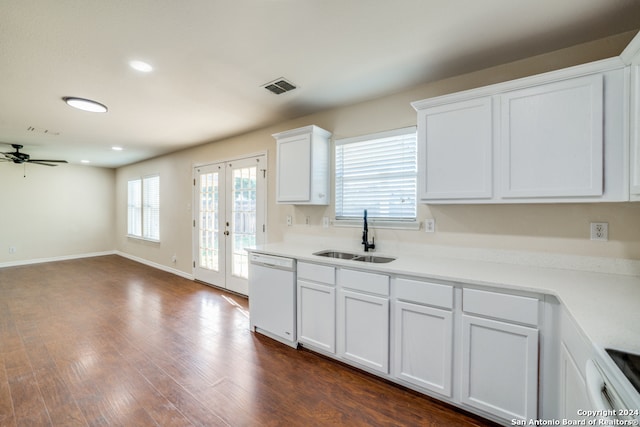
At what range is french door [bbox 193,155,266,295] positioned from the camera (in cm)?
397

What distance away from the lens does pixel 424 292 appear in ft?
6.06

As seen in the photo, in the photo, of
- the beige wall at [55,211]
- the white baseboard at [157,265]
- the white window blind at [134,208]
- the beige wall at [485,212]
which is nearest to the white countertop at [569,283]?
the beige wall at [485,212]

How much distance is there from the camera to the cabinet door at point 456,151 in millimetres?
1934

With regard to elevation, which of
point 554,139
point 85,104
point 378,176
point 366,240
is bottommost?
point 366,240

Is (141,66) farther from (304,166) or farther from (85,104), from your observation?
(304,166)

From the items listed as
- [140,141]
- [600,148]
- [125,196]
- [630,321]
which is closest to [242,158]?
[140,141]

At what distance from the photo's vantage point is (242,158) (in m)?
4.11

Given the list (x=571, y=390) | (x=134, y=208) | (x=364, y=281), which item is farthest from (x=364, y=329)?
(x=134, y=208)

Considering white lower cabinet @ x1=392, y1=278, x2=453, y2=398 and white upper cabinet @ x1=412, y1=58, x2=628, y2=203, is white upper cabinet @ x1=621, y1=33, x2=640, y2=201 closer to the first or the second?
white upper cabinet @ x1=412, y1=58, x2=628, y2=203

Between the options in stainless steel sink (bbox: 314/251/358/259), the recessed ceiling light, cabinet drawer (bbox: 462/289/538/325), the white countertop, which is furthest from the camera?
stainless steel sink (bbox: 314/251/358/259)

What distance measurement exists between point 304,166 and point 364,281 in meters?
1.45

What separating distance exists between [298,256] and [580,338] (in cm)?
192

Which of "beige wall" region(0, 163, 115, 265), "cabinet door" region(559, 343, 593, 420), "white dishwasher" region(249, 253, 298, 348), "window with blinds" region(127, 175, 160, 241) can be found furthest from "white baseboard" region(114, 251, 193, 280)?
"cabinet door" region(559, 343, 593, 420)

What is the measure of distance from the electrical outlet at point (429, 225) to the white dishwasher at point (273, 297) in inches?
50.5
